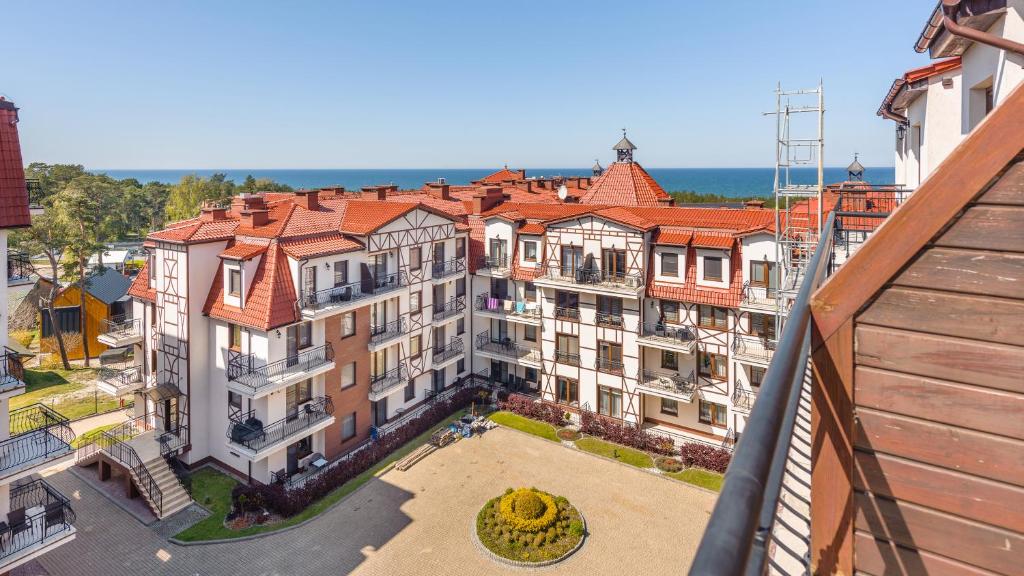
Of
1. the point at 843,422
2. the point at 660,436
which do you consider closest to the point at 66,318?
the point at 660,436

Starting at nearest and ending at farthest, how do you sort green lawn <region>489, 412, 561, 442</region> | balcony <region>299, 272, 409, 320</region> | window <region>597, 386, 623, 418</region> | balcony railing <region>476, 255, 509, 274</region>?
balcony <region>299, 272, 409, 320</region> → green lawn <region>489, 412, 561, 442</region> → window <region>597, 386, 623, 418</region> → balcony railing <region>476, 255, 509, 274</region>

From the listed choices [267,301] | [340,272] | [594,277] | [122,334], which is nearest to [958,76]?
[594,277]

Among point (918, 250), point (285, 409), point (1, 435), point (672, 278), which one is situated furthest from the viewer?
point (672, 278)

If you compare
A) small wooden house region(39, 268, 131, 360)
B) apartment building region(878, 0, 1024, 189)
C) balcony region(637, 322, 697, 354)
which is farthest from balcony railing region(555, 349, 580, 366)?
small wooden house region(39, 268, 131, 360)

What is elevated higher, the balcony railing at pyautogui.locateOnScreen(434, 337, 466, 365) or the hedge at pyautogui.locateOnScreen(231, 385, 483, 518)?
the balcony railing at pyautogui.locateOnScreen(434, 337, 466, 365)

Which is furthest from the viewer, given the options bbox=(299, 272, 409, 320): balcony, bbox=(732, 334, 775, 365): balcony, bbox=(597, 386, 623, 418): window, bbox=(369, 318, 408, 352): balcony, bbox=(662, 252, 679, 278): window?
bbox=(597, 386, 623, 418): window

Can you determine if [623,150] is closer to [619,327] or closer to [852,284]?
[619,327]

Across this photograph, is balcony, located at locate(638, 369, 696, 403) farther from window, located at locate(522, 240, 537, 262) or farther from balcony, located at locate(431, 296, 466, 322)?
balcony, located at locate(431, 296, 466, 322)
